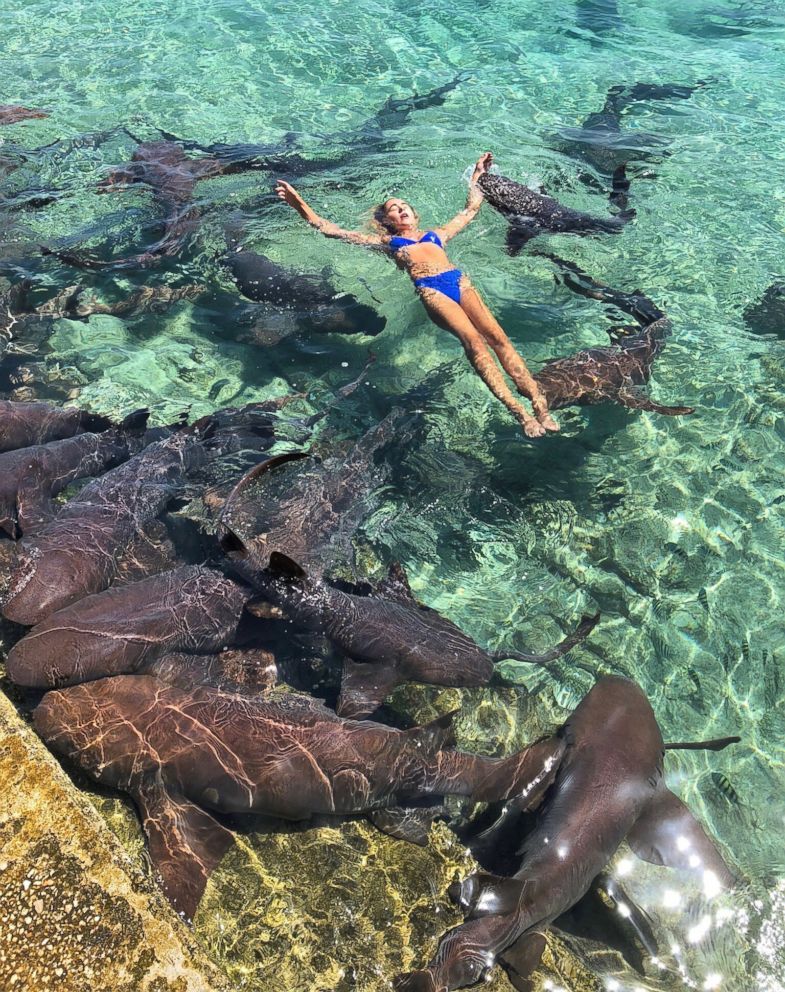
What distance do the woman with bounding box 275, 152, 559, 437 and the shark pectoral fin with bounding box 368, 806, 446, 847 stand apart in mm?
3411

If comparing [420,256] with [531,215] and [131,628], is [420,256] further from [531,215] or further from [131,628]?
[131,628]

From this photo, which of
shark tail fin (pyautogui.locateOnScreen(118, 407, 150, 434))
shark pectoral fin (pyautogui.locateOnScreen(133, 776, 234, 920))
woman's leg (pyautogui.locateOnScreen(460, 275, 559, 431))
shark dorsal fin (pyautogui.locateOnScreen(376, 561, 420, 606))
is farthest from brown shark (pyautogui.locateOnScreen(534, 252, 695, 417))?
shark pectoral fin (pyautogui.locateOnScreen(133, 776, 234, 920))

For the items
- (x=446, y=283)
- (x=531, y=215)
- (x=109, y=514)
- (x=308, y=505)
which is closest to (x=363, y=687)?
(x=308, y=505)

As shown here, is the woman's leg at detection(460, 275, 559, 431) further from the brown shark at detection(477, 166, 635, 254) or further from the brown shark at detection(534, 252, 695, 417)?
the brown shark at detection(477, 166, 635, 254)

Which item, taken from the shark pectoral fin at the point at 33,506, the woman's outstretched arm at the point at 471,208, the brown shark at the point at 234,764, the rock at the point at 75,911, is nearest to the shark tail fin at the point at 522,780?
the brown shark at the point at 234,764

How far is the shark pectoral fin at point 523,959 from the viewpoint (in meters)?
3.78

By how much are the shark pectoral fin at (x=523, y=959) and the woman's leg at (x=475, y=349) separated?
3.99m

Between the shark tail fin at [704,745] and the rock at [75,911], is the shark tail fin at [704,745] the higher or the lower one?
the lower one

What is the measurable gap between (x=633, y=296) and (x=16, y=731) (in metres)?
7.74

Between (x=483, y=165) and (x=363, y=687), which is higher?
(x=483, y=165)

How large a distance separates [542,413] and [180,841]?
4553 millimetres

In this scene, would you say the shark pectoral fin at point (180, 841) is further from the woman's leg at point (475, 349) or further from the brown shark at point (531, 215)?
the brown shark at point (531, 215)

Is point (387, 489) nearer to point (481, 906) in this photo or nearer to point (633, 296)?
point (481, 906)

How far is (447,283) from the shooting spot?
8.10m
